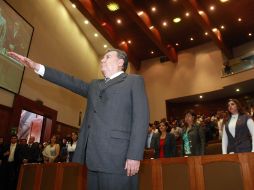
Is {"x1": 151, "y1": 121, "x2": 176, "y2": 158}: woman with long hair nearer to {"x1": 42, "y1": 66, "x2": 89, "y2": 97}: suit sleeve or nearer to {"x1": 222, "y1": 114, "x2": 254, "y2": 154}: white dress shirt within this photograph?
{"x1": 222, "y1": 114, "x2": 254, "y2": 154}: white dress shirt

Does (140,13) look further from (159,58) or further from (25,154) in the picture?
(25,154)

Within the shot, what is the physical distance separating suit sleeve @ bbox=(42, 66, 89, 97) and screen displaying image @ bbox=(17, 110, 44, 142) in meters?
6.78

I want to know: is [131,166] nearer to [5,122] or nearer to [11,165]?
[11,165]

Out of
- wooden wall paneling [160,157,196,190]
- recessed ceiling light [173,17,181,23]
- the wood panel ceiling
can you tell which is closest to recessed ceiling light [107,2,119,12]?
the wood panel ceiling

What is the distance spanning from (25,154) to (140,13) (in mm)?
5767

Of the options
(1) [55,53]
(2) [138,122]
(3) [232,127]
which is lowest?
(2) [138,122]

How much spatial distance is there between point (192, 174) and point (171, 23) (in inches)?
299

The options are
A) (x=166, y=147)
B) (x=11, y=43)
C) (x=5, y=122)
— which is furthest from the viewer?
(x=11, y=43)

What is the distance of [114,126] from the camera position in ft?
4.17

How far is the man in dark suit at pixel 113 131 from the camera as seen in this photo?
1.21 meters

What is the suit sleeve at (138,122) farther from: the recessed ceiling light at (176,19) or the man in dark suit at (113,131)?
the recessed ceiling light at (176,19)

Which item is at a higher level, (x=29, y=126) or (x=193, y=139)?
(x=29, y=126)

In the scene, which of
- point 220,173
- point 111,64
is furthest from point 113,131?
point 220,173

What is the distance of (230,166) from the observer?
224 centimetres
